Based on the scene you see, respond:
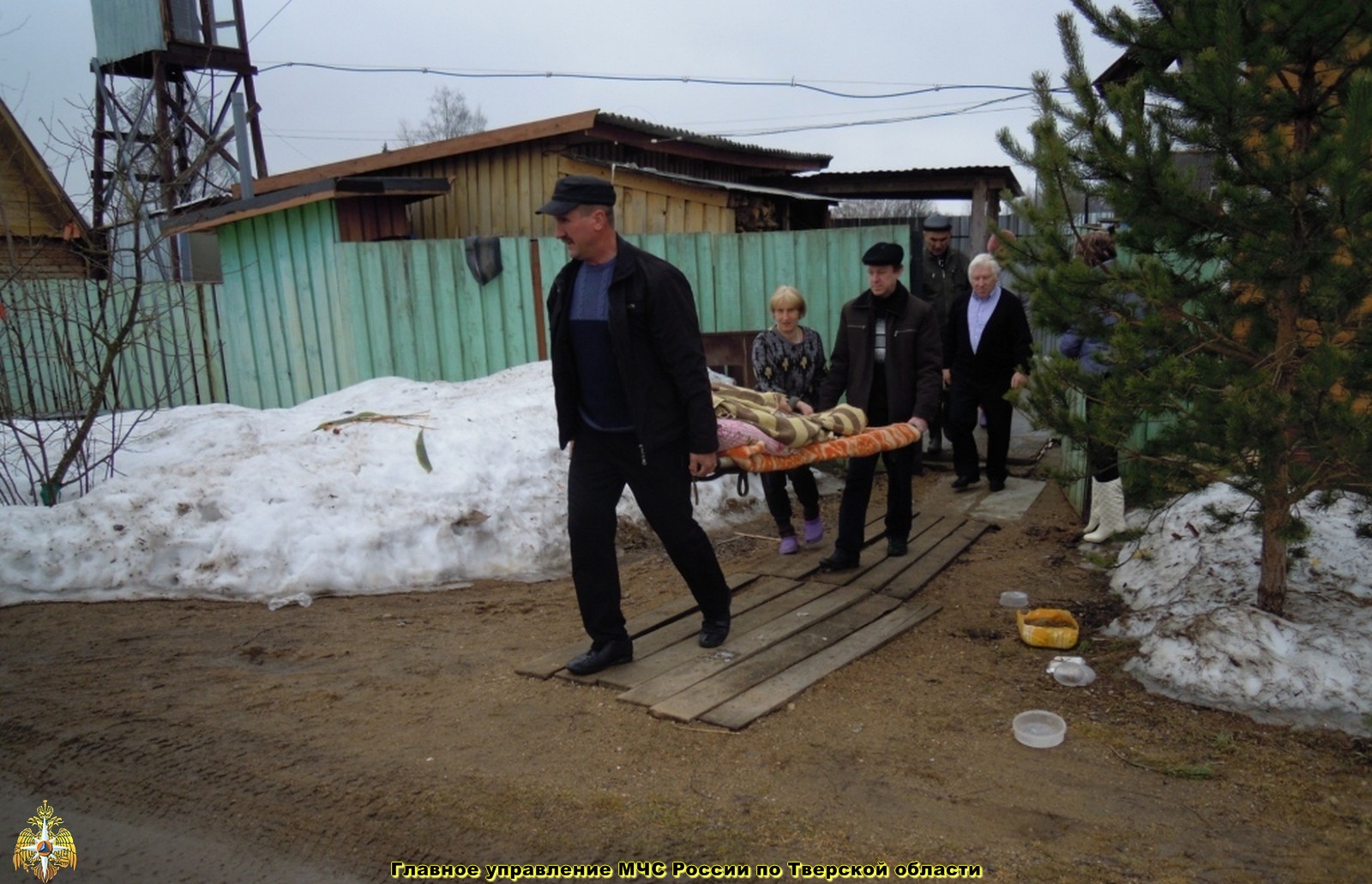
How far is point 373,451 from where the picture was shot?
23.1 feet

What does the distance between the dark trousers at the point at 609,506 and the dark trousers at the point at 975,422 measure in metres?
3.84

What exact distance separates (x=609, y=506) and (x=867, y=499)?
1983 millimetres

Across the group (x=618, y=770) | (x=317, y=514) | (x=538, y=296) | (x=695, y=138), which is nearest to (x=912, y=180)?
(x=695, y=138)

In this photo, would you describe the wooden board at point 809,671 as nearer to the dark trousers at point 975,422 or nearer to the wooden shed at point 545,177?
the dark trousers at point 975,422

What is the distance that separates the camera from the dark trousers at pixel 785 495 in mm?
6160

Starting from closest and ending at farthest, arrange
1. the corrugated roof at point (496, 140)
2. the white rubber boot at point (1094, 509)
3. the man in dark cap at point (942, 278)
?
the white rubber boot at point (1094, 509) → the man in dark cap at point (942, 278) → the corrugated roof at point (496, 140)

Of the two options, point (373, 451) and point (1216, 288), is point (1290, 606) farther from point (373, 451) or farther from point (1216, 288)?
point (373, 451)

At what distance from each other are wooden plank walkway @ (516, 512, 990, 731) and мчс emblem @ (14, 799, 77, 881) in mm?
1842

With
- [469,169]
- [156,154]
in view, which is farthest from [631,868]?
[469,169]

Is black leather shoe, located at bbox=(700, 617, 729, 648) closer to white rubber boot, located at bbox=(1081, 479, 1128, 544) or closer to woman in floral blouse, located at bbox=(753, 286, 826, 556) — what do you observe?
woman in floral blouse, located at bbox=(753, 286, 826, 556)

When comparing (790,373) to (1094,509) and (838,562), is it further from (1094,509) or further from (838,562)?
(1094,509)

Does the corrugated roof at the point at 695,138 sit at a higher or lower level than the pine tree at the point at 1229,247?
higher

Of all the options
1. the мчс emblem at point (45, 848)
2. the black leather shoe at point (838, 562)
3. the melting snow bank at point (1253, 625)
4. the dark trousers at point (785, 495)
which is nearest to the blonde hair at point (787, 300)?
the dark trousers at point (785, 495)

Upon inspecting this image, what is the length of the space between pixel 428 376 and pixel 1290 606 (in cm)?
776
